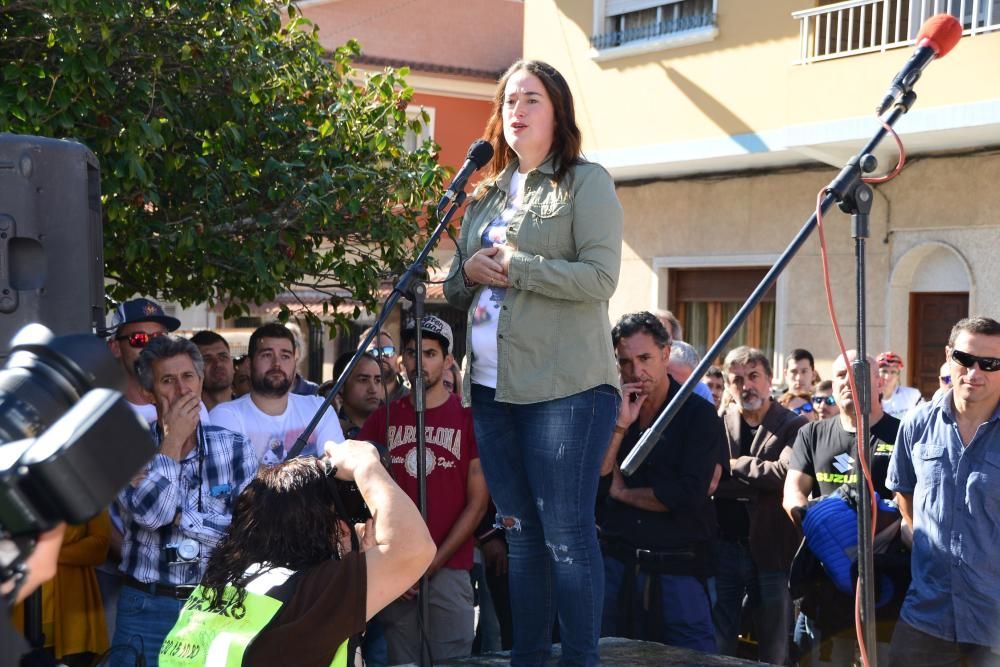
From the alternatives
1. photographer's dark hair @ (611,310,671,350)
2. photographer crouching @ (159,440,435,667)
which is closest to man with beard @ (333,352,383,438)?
photographer's dark hair @ (611,310,671,350)

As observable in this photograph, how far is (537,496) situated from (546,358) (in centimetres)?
45

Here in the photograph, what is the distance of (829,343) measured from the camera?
39.1ft

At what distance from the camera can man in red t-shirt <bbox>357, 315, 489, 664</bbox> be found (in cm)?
537

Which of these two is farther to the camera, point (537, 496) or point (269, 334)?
point (269, 334)

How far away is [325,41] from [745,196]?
1237 centimetres

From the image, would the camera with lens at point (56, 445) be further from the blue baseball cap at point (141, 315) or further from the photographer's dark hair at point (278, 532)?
the blue baseball cap at point (141, 315)

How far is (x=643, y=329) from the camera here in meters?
5.36

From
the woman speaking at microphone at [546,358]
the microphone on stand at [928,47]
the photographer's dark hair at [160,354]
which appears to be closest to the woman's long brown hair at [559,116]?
the woman speaking at microphone at [546,358]

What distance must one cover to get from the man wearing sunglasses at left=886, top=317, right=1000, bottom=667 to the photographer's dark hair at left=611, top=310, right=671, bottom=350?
1.16m

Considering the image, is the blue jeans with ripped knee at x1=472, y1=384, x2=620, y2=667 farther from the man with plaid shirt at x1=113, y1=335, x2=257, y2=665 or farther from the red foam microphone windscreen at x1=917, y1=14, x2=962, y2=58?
the red foam microphone windscreen at x1=917, y1=14, x2=962, y2=58

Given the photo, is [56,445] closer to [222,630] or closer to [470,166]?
[222,630]

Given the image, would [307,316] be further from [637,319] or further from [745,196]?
[745,196]

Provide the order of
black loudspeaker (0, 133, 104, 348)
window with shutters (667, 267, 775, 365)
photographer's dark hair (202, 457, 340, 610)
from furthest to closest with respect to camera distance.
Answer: window with shutters (667, 267, 775, 365) → black loudspeaker (0, 133, 104, 348) → photographer's dark hair (202, 457, 340, 610)

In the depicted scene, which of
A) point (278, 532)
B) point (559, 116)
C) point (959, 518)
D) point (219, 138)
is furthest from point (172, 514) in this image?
point (219, 138)
